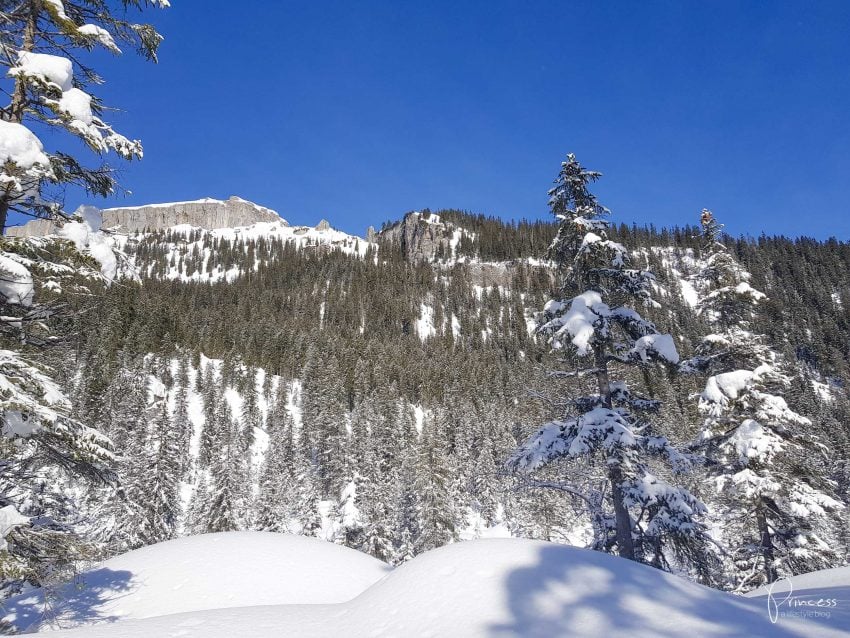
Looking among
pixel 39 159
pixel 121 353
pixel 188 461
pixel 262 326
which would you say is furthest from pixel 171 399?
Answer: pixel 39 159

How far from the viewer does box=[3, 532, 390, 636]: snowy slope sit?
27.8 feet

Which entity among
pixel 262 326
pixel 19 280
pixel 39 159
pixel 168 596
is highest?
pixel 262 326

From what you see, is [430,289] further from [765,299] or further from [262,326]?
[765,299]

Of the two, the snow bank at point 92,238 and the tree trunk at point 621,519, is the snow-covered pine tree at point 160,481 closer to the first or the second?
the snow bank at point 92,238

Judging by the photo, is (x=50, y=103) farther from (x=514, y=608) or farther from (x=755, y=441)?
(x=755, y=441)

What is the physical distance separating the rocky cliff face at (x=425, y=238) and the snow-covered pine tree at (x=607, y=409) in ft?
572

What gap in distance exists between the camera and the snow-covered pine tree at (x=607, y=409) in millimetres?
9234

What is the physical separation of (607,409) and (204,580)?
9.52m

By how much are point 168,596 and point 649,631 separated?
942 centimetres

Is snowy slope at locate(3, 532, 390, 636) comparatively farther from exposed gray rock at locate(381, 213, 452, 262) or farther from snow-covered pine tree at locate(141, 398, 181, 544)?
exposed gray rock at locate(381, 213, 452, 262)

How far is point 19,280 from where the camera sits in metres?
5.79

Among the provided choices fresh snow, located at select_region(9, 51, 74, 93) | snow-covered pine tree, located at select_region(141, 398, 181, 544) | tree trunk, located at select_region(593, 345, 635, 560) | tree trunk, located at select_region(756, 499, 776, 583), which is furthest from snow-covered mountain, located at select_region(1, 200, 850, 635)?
tree trunk, located at select_region(756, 499, 776, 583)

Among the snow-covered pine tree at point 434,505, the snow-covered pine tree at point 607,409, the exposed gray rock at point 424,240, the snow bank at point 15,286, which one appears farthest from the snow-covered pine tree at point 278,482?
the exposed gray rock at point 424,240

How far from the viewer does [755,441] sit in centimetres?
1246
